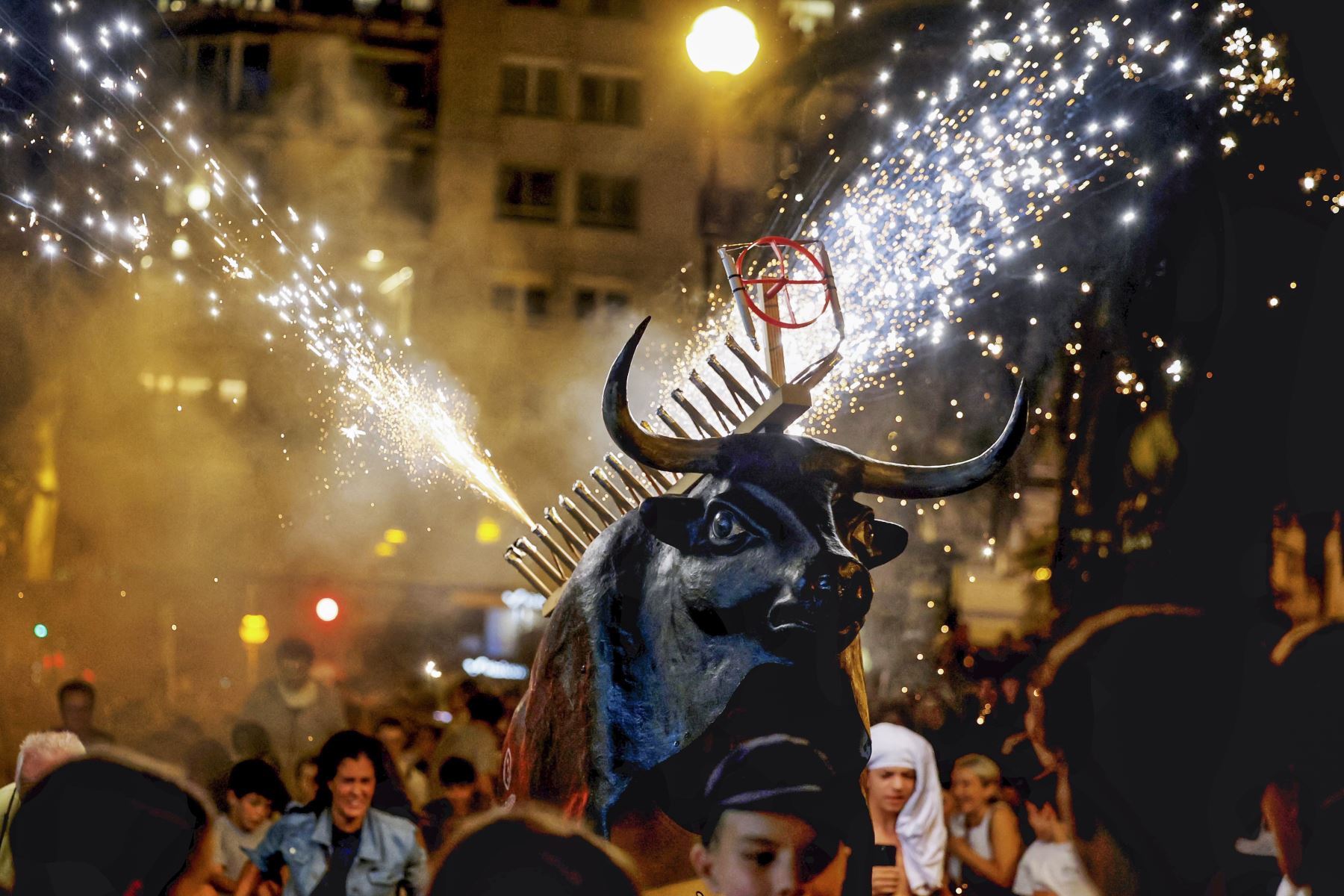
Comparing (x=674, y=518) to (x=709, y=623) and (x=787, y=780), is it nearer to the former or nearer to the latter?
(x=709, y=623)

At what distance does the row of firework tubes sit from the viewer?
5.91m

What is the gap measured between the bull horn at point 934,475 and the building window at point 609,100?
2342 centimetres

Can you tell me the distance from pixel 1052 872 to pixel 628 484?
9.18ft

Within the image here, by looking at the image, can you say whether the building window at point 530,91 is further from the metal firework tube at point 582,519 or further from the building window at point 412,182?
the metal firework tube at point 582,519

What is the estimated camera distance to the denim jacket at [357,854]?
18.8ft

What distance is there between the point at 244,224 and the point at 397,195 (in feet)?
10.0

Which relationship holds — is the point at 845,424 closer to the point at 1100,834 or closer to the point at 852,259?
the point at 852,259

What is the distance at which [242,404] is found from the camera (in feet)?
72.1

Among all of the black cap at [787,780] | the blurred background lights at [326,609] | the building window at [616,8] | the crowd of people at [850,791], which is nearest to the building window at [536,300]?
the building window at [616,8]

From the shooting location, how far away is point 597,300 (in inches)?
1060

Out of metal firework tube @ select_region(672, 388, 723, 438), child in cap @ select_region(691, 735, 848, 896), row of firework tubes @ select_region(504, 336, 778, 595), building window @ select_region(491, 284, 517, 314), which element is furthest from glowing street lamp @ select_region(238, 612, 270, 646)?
child in cap @ select_region(691, 735, 848, 896)

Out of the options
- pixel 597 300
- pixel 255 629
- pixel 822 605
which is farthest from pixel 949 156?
pixel 597 300

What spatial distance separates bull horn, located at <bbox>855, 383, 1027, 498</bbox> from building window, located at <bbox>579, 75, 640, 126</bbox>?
2342 cm

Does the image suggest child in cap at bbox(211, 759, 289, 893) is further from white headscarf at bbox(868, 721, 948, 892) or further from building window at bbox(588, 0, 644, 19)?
building window at bbox(588, 0, 644, 19)
